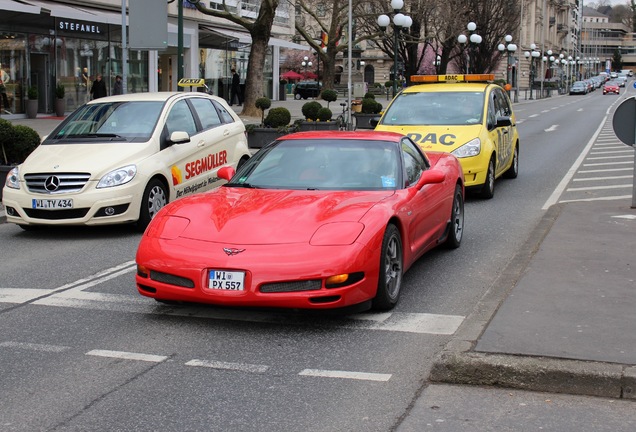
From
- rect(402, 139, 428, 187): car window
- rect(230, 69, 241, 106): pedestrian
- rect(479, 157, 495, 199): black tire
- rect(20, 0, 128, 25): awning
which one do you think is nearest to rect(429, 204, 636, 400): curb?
rect(402, 139, 428, 187): car window

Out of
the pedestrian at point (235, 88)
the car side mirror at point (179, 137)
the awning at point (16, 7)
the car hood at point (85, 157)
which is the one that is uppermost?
the awning at point (16, 7)

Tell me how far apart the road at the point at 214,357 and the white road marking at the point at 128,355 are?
0.01m

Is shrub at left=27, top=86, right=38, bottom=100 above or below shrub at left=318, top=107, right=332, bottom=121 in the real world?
above

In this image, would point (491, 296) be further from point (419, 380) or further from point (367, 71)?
point (367, 71)

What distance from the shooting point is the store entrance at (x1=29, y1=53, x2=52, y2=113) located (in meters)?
32.7

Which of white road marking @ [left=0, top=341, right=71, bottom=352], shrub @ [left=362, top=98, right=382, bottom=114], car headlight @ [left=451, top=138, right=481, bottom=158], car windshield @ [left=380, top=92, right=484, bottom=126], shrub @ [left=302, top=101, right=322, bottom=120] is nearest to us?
white road marking @ [left=0, top=341, right=71, bottom=352]

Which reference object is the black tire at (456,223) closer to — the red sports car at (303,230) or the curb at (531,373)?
the red sports car at (303,230)

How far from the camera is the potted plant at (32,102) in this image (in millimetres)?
31609

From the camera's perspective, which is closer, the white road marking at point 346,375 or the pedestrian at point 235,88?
the white road marking at point 346,375

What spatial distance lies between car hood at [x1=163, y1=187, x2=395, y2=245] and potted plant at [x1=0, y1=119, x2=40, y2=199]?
704 cm

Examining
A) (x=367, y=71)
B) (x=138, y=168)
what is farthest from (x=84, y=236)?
(x=367, y=71)

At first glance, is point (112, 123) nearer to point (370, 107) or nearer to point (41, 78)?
point (370, 107)

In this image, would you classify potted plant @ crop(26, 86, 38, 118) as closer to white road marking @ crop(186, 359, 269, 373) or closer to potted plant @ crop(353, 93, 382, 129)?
potted plant @ crop(353, 93, 382, 129)

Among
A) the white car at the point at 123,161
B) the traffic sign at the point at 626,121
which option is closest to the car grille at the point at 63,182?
the white car at the point at 123,161
